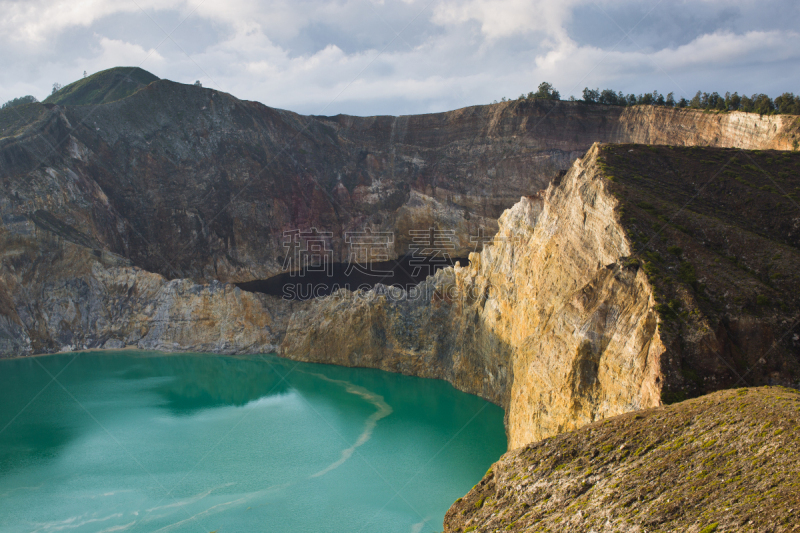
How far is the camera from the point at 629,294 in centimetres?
1622

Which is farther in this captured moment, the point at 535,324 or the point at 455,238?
the point at 455,238

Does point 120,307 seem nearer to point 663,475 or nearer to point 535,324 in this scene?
point 535,324

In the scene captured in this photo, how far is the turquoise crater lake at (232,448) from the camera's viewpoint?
19406 mm

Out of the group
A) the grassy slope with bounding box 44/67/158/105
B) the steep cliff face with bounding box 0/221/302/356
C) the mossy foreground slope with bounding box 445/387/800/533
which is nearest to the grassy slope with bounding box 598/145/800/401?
the mossy foreground slope with bounding box 445/387/800/533

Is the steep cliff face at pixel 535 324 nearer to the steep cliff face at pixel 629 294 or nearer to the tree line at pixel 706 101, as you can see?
the steep cliff face at pixel 629 294

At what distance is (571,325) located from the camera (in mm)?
17812

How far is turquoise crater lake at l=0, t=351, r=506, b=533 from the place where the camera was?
63.7ft

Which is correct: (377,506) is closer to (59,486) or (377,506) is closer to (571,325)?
(571,325)

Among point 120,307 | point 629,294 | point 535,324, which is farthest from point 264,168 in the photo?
point 629,294

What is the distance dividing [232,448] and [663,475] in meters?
20.6

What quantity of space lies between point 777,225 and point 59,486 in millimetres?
30560

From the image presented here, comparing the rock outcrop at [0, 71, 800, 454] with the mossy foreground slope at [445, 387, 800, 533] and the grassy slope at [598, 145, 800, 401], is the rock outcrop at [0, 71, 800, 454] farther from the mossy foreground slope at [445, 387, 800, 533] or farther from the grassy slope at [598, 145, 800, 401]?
the mossy foreground slope at [445, 387, 800, 533]

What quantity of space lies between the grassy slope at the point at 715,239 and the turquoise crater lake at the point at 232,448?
37.4ft

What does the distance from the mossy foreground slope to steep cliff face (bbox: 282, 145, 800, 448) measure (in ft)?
6.18
